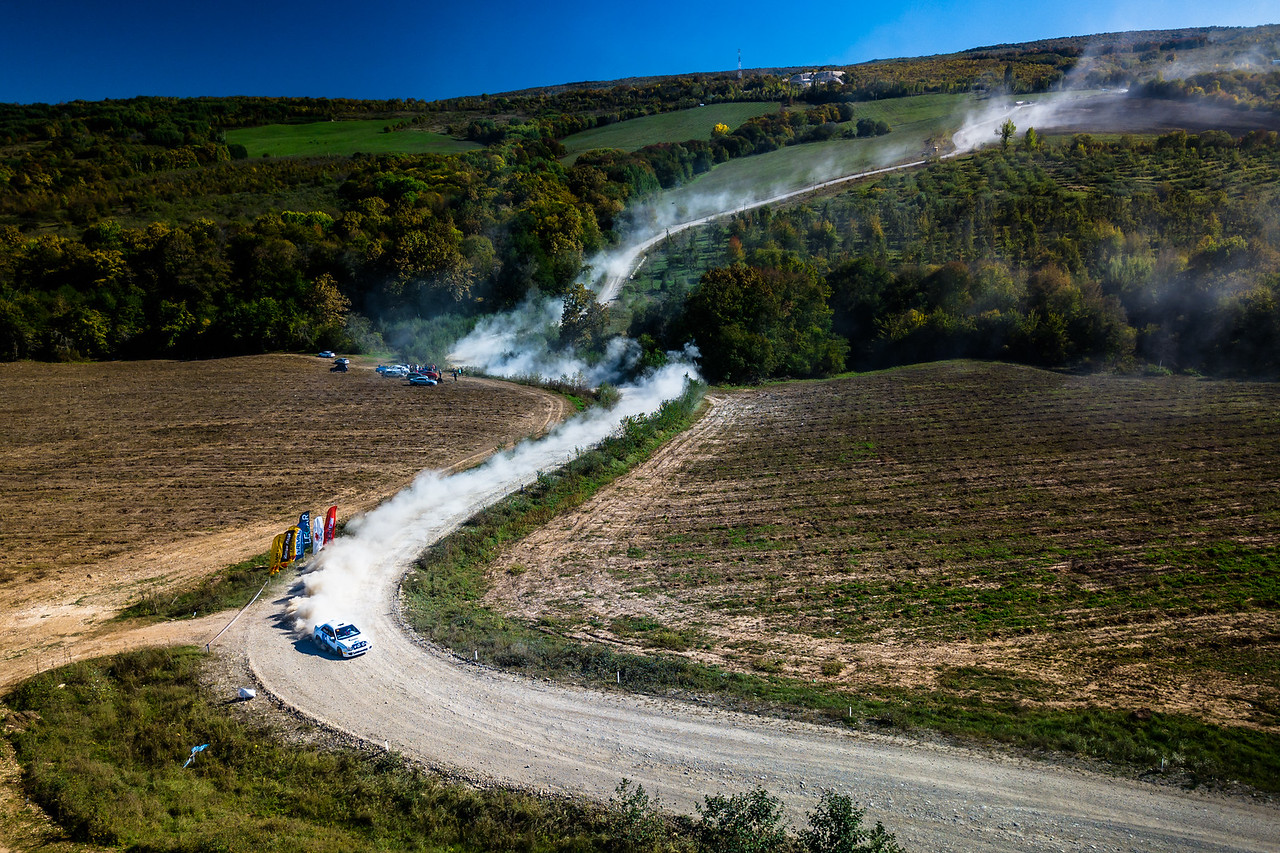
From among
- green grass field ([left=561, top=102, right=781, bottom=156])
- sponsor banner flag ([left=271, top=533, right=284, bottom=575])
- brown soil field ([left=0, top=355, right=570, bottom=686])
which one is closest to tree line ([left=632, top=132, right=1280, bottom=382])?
brown soil field ([left=0, top=355, right=570, bottom=686])

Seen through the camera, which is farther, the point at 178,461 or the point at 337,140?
the point at 337,140

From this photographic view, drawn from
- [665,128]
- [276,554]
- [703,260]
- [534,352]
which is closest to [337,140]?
[665,128]

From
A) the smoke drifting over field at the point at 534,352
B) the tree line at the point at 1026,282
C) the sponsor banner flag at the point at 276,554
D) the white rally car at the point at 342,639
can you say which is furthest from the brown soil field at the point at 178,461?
the tree line at the point at 1026,282

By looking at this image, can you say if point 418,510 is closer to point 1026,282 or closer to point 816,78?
point 1026,282

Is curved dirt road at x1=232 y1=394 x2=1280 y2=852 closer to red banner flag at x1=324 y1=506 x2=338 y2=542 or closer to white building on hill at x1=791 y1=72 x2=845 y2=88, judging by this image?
red banner flag at x1=324 y1=506 x2=338 y2=542

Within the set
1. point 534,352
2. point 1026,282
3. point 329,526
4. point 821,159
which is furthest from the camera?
point 821,159

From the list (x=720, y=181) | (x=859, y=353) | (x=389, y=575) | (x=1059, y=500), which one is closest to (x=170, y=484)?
(x=389, y=575)

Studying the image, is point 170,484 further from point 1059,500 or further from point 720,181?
point 720,181
